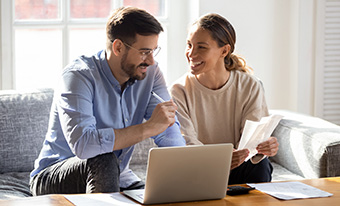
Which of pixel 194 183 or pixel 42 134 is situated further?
pixel 42 134

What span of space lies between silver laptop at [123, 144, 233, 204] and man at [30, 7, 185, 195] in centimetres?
28

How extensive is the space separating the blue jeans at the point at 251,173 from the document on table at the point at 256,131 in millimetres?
104

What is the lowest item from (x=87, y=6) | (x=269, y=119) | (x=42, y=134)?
(x=42, y=134)

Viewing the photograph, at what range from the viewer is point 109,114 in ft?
6.97

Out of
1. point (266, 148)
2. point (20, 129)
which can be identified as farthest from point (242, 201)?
point (20, 129)

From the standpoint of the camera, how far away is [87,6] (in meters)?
3.18

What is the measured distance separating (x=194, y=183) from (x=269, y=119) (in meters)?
0.51

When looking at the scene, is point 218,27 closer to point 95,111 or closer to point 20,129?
point 95,111

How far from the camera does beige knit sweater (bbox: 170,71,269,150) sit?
237cm

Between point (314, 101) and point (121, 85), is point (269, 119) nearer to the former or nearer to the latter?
point (121, 85)

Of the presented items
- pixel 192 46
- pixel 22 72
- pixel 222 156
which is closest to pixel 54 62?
pixel 22 72

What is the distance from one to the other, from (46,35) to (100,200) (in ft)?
5.71

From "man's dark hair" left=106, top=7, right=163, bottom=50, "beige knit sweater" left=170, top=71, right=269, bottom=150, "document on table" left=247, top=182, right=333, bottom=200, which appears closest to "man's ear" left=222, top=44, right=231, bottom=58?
"beige knit sweater" left=170, top=71, right=269, bottom=150

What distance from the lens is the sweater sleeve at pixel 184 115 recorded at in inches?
89.6
